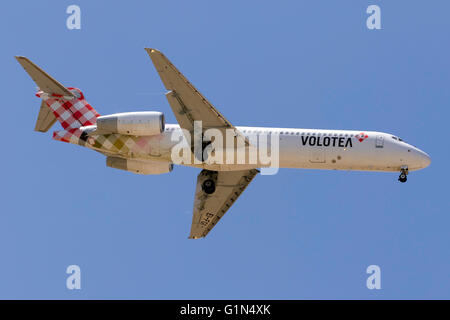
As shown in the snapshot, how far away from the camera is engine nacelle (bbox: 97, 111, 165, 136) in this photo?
41.3m

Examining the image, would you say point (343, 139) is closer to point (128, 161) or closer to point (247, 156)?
point (247, 156)

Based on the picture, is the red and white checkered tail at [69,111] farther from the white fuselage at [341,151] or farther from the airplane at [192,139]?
the white fuselage at [341,151]

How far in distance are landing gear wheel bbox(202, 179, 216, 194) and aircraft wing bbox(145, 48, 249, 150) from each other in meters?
3.50

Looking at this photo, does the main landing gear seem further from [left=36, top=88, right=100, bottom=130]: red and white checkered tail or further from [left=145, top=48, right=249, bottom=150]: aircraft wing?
[left=36, top=88, right=100, bottom=130]: red and white checkered tail

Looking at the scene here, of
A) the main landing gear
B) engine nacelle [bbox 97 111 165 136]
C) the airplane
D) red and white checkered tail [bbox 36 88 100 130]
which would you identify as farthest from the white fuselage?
red and white checkered tail [bbox 36 88 100 130]

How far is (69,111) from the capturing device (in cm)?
4372

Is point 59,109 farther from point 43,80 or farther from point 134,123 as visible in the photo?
point 134,123

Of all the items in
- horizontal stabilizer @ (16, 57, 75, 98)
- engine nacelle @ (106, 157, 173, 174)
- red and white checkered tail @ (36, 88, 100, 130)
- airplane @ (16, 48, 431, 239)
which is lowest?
engine nacelle @ (106, 157, 173, 174)

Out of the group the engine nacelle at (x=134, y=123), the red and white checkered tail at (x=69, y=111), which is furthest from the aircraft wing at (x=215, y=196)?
the red and white checkered tail at (x=69, y=111)

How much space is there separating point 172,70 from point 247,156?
6305 mm

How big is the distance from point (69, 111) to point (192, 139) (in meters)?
6.96

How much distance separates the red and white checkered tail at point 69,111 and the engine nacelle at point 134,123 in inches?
96.4

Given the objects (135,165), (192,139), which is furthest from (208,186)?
(135,165)

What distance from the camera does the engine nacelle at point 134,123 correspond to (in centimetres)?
4128
